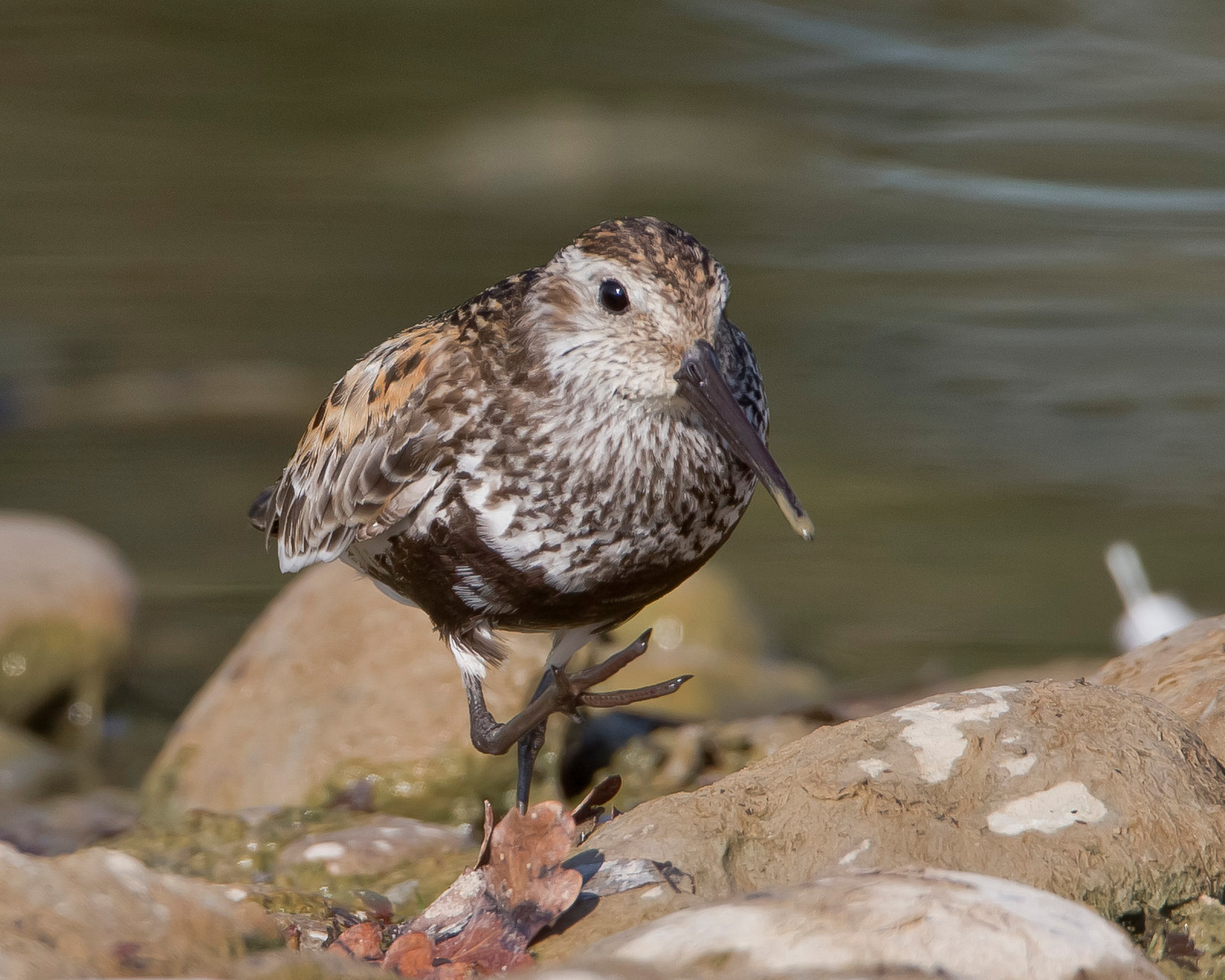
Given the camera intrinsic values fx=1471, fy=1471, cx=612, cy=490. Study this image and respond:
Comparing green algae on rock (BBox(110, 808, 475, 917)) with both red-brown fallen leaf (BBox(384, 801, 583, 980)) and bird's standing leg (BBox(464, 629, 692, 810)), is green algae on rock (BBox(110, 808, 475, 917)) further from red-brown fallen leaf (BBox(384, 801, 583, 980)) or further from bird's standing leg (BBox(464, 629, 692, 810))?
red-brown fallen leaf (BBox(384, 801, 583, 980))

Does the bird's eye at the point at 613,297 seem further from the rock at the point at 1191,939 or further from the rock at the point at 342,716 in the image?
the rock at the point at 1191,939

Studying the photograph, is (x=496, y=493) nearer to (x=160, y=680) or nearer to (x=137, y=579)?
(x=160, y=680)

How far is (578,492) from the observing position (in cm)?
457

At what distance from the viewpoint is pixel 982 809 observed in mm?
3510

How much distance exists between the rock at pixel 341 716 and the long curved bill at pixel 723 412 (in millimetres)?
1996

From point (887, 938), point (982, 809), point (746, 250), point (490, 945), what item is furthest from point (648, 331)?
point (746, 250)

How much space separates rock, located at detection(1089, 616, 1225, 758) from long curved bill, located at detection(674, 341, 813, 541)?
1160mm

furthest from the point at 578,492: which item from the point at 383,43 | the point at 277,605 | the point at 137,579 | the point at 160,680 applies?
the point at 383,43

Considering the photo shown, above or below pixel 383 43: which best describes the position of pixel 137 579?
below

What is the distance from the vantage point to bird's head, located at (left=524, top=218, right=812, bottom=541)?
4289mm

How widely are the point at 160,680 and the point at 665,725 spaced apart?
3.83 meters

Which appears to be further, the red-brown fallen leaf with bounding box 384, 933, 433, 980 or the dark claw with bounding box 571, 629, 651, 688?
the dark claw with bounding box 571, 629, 651, 688

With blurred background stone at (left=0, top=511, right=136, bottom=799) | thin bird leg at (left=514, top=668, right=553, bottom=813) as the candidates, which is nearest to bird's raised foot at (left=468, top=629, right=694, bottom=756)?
thin bird leg at (left=514, top=668, right=553, bottom=813)

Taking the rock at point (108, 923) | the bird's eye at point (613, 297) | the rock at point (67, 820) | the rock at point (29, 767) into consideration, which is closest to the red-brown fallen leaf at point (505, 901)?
the rock at point (108, 923)
